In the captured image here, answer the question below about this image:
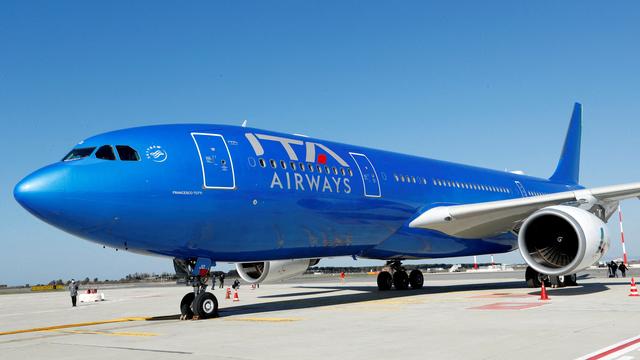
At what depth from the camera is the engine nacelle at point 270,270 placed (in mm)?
15031

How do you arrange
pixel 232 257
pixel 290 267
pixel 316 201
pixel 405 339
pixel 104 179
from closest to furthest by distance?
pixel 405 339
pixel 104 179
pixel 232 257
pixel 316 201
pixel 290 267

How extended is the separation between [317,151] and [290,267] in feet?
10.6

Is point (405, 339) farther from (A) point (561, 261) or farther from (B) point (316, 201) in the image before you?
(A) point (561, 261)

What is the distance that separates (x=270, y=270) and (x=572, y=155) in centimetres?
1662

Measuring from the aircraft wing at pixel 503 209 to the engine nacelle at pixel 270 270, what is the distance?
3.06m

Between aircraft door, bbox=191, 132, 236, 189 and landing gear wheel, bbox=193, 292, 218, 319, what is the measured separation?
213 centimetres

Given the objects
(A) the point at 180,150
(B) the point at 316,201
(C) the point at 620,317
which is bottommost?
(C) the point at 620,317

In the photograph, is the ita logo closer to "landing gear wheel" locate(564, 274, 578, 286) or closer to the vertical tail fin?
"landing gear wheel" locate(564, 274, 578, 286)

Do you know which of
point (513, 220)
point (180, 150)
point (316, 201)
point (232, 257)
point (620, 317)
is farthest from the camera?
point (513, 220)

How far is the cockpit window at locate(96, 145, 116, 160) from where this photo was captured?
35.4 ft

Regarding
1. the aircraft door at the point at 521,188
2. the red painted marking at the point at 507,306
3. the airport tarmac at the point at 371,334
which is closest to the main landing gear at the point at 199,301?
the airport tarmac at the point at 371,334

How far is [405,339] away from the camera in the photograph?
305 inches

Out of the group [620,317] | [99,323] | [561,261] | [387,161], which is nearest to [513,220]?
[561,261]

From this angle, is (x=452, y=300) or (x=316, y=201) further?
(x=452, y=300)
